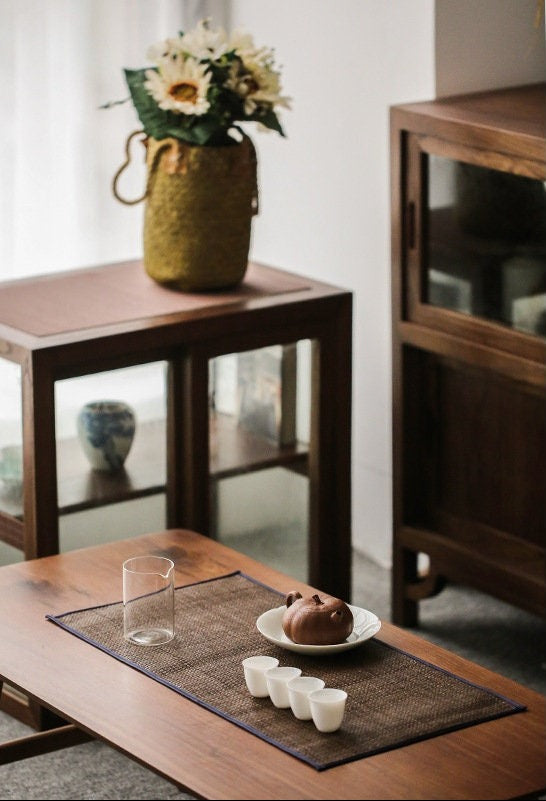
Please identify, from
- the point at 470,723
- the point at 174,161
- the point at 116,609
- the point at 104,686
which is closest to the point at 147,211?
the point at 174,161

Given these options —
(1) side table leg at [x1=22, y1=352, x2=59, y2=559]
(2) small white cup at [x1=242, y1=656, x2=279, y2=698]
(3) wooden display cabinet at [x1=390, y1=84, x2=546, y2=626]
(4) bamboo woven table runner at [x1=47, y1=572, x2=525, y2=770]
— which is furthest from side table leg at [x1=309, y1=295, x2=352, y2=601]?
(2) small white cup at [x1=242, y1=656, x2=279, y2=698]

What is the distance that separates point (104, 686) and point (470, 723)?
1.63 feet

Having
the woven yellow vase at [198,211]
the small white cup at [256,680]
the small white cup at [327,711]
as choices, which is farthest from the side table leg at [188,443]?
the small white cup at [327,711]

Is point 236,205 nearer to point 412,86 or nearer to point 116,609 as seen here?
point 412,86

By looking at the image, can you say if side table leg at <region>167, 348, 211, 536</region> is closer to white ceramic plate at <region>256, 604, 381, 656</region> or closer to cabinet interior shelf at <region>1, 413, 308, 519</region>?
cabinet interior shelf at <region>1, 413, 308, 519</region>

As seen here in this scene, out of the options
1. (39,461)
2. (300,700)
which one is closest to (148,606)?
(300,700)

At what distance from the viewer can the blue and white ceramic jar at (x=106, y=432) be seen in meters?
2.92

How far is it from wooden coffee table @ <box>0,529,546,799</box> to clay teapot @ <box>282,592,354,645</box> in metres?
0.11

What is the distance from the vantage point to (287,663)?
2072 mm

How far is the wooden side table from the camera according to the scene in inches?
108

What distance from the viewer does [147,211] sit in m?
3.02

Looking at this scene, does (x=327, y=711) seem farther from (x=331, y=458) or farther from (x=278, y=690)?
(x=331, y=458)

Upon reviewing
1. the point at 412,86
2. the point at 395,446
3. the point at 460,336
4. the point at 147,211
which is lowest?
the point at 395,446

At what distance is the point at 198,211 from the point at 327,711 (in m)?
1.35
